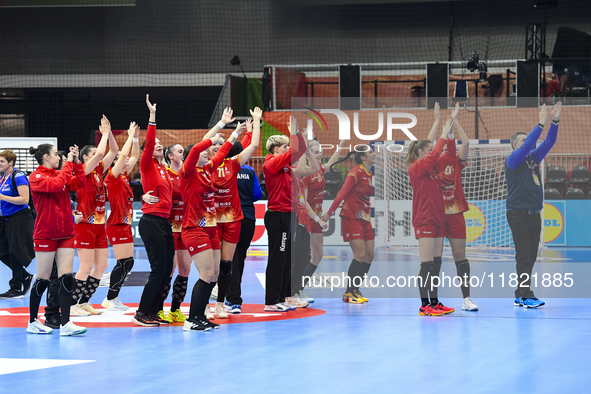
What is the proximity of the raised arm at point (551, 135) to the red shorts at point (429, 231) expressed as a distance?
142cm

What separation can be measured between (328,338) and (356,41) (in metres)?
17.6

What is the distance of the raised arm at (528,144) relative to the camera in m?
6.84

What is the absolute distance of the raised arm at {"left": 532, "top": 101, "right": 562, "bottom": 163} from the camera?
22.3 feet

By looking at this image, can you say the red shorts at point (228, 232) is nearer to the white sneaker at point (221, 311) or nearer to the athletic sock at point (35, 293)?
the white sneaker at point (221, 311)

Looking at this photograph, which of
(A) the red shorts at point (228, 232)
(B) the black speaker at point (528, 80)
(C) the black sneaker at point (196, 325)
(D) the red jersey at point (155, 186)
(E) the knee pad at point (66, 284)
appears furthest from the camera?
(B) the black speaker at point (528, 80)

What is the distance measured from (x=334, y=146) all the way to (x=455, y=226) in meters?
1.61

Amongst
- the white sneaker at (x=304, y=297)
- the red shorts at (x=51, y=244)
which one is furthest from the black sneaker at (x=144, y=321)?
the white sneaker at (x=304, y=297)

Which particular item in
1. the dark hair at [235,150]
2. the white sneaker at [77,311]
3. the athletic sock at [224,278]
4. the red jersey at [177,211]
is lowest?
the white sneaker at [77,311]

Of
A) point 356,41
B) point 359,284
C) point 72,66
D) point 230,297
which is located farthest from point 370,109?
point 72,66

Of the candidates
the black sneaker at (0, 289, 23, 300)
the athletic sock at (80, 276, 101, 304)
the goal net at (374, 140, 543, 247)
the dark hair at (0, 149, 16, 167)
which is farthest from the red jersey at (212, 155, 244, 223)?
the black sneaker at (0, 289, 23, 300)

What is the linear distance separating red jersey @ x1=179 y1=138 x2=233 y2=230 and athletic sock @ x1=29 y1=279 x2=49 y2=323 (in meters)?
1.32

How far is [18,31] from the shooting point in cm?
2159

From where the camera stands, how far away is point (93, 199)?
6676 millimetres

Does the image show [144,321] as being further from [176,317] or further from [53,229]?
[53,229]
